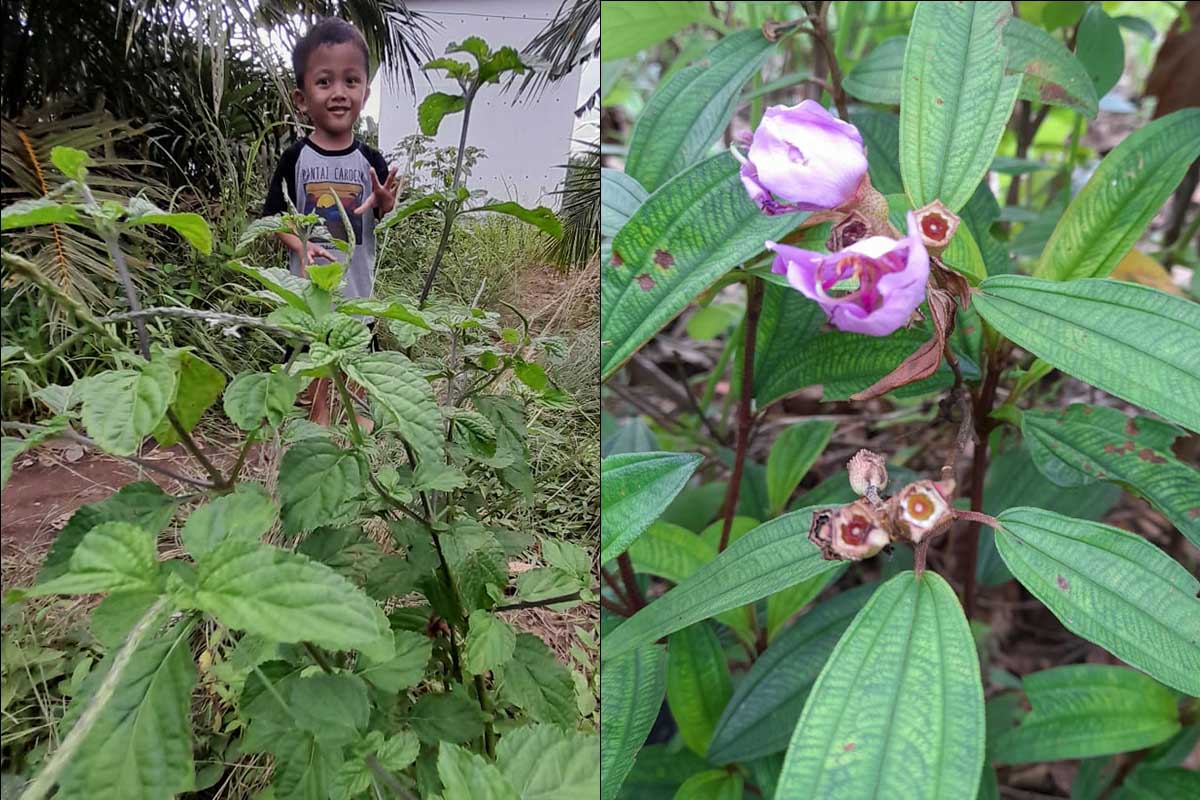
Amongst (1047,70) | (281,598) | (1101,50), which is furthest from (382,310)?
(1101,50)

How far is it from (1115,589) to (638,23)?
31.2 inches

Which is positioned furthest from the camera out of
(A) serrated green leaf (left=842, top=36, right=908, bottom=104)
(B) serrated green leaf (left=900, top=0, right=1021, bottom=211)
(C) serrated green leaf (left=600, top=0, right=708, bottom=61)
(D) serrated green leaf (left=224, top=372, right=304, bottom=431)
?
(C) serrated green leaf (left=600, top=0, right=708, bottom=61)

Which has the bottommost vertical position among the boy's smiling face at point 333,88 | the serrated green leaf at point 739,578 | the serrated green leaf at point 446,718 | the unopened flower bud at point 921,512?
the serrated green leaf at point 446,718

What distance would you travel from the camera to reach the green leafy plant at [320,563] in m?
0.44

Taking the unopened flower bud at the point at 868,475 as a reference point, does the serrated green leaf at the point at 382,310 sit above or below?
above

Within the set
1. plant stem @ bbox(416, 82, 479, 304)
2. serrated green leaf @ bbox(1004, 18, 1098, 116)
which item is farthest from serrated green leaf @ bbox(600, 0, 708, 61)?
plant stem @ bbox(416, 82, 479, 304)

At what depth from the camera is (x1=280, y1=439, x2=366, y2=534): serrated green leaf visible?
1.71ft

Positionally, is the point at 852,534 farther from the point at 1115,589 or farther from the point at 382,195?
the point at 382,195

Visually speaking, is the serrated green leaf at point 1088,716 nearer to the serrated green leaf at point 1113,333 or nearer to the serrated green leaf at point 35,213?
the serrated green leaf at point 1113,333

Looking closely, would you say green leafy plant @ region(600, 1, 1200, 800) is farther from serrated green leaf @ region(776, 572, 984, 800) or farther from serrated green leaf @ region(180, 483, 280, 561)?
serrated green leaf @ region(180, 483, 280, 561)

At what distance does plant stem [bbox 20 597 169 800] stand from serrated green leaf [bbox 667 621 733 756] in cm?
43

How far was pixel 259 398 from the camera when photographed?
1.65ft

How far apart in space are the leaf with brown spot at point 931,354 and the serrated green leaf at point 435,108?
0.30 meters

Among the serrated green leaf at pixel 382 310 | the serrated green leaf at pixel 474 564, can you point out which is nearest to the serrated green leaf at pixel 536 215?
the serrated green leaf at pixel 382 310
